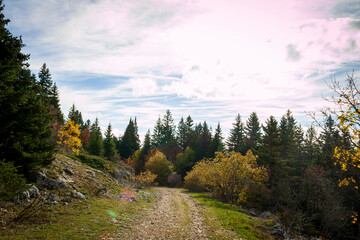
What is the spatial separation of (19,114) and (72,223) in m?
6.73

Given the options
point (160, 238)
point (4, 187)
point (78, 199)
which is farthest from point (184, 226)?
point (4, 187)

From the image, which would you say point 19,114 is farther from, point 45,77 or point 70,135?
point 45,77

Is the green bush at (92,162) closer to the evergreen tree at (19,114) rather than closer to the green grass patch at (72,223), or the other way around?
the evergreen tree at (19,114)

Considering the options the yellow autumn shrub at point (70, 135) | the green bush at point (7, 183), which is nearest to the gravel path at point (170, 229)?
the green bush at point (7, 183)

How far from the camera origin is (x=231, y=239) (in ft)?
32.3

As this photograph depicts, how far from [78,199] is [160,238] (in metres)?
7.38

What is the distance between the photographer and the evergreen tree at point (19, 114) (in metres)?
10.8

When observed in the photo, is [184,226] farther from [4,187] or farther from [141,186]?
[141,186]

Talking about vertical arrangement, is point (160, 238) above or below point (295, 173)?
above

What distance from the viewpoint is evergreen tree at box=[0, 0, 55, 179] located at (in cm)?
1083

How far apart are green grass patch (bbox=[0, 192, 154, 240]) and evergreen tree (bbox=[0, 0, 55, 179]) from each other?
3.01m

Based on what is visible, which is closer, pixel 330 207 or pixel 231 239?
pixel 231 239

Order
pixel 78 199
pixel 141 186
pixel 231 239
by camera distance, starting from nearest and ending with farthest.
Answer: pixel 231 239, pixel 78 199, pixel 141 186

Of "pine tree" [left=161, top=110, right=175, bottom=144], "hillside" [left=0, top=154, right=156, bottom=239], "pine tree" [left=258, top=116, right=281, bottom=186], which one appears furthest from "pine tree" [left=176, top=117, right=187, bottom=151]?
"hillside" [left=0, top=154, right=156, bottom=239]
